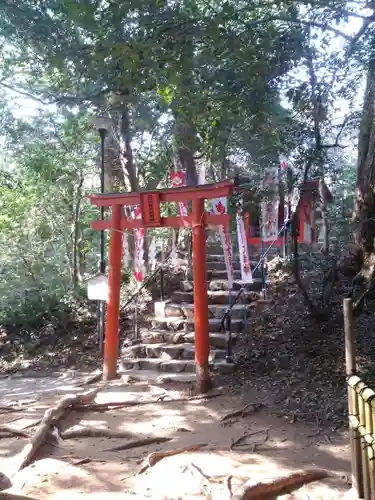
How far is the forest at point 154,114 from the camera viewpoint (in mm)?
4488

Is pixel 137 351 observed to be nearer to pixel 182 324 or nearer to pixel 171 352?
pixel 171 352

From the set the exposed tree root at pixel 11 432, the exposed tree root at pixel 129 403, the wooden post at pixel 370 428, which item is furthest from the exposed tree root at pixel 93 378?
the wooden post at pixel 370 428

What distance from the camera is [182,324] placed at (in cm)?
988

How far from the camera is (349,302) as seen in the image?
149 inches

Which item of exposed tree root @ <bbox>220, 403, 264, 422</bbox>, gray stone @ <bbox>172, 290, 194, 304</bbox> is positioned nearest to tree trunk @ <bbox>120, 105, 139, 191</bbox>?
gray stone @ <bbox>172, 290, 194, 304</bbox>

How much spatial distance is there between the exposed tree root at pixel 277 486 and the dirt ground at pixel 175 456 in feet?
0.27

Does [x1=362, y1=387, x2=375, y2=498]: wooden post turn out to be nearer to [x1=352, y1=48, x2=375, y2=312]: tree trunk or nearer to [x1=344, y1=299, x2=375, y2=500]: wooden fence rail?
[x1=344, y1=299, x2=375, y2=500]: wooden fence rail

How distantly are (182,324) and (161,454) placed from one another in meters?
4.92

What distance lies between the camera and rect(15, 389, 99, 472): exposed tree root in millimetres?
4934

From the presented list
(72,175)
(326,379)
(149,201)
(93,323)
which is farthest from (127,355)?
(72,175)

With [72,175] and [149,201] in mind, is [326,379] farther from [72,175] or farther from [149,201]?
[72,175]

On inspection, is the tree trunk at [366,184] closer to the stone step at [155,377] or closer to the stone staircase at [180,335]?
the stone staircase at [180,335]

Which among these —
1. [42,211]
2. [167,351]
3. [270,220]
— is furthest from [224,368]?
[42,211]

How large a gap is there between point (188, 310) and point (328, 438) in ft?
16.5
